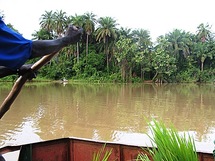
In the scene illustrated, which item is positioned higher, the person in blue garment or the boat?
the person in blue garment

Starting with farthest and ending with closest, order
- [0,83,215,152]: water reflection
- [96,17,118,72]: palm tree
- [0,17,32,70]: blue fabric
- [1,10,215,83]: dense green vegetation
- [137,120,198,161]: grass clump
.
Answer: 1. [96,17,118,72]: palm tree
2. [1,10,215,83]: dense green vegetation
3. [0,83,215,152]: water reflection
4. [137,120,198,161]: grass clump
5. [0,17,32,70]: blue fabric

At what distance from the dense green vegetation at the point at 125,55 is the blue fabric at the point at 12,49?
2623 centimetres

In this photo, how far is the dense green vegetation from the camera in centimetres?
2784

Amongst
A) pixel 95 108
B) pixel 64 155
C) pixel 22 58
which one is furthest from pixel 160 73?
pixel 22 58

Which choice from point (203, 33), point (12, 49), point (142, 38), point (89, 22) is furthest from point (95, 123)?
point (203, 33)

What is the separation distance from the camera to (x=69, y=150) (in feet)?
9.30

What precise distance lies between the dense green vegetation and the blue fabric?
26230 millimetres

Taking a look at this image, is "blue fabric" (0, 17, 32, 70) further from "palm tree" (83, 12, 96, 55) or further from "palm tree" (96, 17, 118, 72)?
"palm tree" (83, 12, 96, 55)

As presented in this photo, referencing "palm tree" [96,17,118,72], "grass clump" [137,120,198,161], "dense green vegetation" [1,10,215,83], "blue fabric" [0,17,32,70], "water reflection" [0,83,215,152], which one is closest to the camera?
"blue fabric" [0,17,32,70]

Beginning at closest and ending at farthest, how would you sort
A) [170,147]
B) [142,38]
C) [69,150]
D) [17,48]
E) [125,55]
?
[17,48], [170,147], [69,150], [125,55], [142,38]

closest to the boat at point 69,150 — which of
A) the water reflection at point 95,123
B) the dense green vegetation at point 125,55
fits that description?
the water reflection at point 95,123

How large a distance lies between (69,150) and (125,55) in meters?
24.7

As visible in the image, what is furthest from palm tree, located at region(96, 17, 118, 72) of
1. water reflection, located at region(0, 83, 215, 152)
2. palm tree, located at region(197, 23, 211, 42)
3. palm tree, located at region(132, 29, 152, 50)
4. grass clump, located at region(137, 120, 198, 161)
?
grass clump, located at region(137, 120, 198, 161)

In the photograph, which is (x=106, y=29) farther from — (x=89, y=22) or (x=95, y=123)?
(x=95, y=123)
